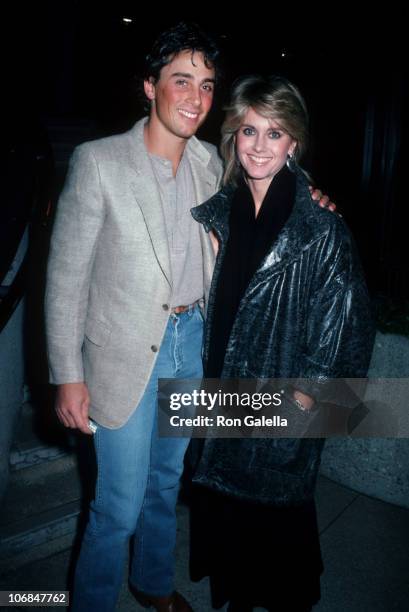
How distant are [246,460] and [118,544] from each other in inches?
27.5

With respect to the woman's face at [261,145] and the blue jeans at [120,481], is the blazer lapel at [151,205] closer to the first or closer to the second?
the blue jeans at [120,481]

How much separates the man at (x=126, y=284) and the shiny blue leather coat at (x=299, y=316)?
18 cm

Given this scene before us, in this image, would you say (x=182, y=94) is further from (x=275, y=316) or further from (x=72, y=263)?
(x=275, y=316)

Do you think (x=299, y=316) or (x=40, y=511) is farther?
(x=40, y=511)

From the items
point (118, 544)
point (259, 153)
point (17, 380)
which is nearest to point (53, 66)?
point (17, 380)

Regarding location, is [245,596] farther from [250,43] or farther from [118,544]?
[250,43]

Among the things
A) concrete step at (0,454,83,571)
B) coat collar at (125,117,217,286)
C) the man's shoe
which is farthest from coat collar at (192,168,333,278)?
concrete step at (0,454,83,571)

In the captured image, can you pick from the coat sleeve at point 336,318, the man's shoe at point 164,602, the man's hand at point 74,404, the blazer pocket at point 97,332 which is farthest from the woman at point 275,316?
the man's hand at point 74,404

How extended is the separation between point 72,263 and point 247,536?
170 cm

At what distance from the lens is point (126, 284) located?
189cm

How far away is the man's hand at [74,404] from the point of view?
76.8 inches

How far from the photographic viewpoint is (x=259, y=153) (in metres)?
2.08

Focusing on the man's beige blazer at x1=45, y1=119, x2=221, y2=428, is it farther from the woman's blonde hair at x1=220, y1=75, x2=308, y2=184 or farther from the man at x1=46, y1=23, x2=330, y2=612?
the woman's blonde hair at x1=220, y1=75, x2=308, y2=184

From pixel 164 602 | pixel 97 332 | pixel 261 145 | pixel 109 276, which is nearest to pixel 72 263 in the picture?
pixel 109 276
